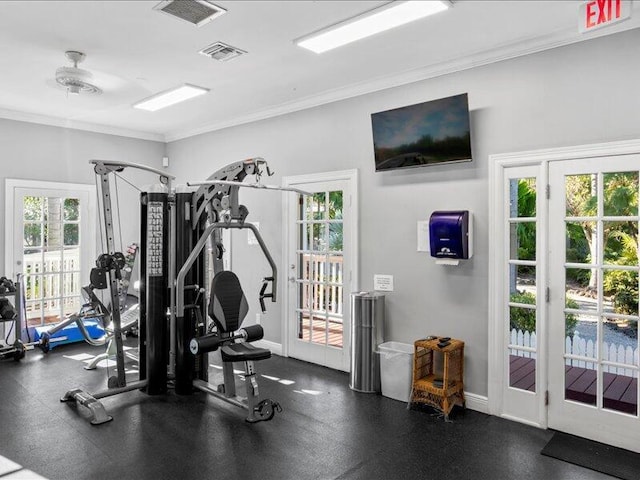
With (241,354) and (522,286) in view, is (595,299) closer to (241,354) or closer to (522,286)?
(522,286)

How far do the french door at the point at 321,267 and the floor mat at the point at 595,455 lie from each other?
209cm

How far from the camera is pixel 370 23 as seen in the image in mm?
3188

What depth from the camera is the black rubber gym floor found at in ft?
9.32

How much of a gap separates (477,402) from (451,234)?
139cm

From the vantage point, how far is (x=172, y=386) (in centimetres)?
432

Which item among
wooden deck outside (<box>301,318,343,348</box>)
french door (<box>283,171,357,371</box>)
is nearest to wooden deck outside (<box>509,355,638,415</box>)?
french door (<box>283,171,357,371</box>)

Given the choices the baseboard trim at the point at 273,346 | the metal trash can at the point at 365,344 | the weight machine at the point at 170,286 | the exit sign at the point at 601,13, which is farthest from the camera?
the baseboard trim at the point at 273,346

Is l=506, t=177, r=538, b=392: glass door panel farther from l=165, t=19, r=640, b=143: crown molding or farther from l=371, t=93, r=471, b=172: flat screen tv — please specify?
l=165, t=19, r=640, b=143: crown molding

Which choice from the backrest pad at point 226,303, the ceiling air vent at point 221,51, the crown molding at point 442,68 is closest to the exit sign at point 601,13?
the crown molding at point 442,68

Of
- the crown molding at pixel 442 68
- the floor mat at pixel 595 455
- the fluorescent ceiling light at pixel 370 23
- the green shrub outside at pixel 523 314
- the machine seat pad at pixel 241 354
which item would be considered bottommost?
the floor mat at pixel 595 455

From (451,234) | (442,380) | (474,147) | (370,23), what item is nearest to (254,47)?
(370,23)

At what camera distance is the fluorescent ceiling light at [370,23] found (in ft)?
9.65

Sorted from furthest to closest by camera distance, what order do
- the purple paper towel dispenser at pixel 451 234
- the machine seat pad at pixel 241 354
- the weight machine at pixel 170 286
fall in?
the weight machine at pixel 170 286
the purple paper towel dispenser at pixel 451 234
the machine seat pad at pixel 241 354

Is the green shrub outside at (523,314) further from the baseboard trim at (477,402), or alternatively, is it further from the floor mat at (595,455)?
the floor mat at (595,455)
